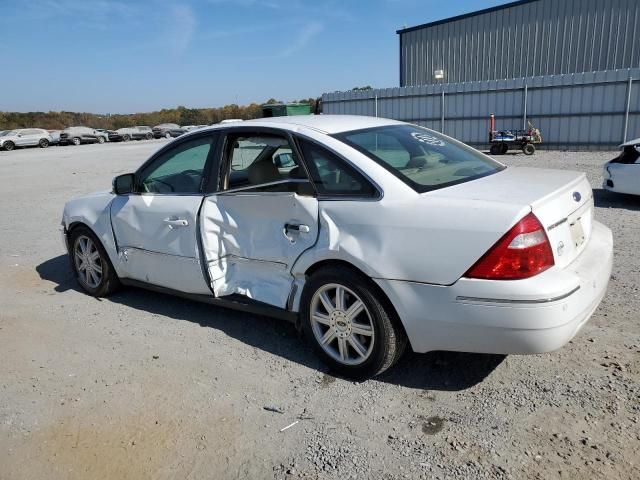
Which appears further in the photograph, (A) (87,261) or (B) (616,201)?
(B) (616,201)

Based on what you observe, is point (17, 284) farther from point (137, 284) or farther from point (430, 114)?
point (430, 114)

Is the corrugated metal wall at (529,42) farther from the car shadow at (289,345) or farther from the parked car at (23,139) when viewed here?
the parked car at (23,139)

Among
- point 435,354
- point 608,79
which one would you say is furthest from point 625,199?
point 608,79

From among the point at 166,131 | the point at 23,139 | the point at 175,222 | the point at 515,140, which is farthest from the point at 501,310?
the point at 166,131

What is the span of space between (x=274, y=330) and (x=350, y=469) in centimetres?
178

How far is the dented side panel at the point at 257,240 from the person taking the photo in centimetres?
361

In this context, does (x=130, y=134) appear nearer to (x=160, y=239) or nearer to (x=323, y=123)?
(x=160, y=239)

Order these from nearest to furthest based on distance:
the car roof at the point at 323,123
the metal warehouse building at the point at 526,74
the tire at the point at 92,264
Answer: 1. the car roof at the point at 323,123
2. the tire at the point at 92,264
3. the metal warehouse building at the point at 526,74

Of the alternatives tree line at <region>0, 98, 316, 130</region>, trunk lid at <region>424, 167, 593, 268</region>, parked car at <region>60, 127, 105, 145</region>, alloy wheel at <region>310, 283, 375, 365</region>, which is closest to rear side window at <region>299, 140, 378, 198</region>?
trunk lid at <region>424, 167, 593, 268</region>

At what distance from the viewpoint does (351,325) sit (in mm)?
3396

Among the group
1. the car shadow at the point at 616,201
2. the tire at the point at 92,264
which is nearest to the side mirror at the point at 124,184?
the tire at the point at 92,264

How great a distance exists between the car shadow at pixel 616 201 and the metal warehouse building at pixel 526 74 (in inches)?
394

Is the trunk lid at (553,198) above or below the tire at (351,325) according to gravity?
above

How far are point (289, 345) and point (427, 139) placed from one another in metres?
1.83
